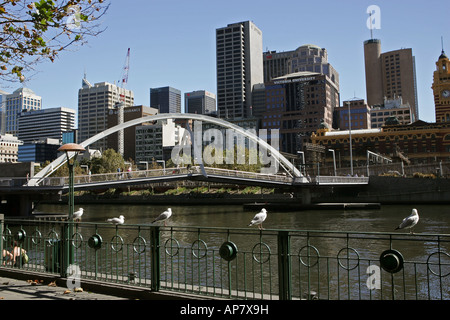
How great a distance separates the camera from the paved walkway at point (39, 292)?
8.46 meters

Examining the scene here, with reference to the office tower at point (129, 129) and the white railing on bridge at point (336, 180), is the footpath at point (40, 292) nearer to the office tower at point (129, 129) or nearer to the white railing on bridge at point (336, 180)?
the white railing on bridge at point (336, 180)

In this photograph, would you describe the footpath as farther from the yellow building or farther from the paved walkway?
the yellow building

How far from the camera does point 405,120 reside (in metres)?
168

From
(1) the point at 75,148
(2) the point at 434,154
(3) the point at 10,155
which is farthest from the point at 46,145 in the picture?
(1) the point at 75,148

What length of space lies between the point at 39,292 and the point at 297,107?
15526 centimetres

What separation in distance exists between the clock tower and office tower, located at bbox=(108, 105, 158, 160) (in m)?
111

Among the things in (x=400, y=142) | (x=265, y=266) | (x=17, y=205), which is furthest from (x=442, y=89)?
(x=265, y=266)

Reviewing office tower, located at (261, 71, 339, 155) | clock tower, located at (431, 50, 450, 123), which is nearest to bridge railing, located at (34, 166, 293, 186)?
clock tower, located at (431, 50, 450, 123)

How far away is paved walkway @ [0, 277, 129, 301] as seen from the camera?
8461mm

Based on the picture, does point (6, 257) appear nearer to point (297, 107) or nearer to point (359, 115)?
point (297, 107)

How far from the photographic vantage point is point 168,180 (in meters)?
51.5

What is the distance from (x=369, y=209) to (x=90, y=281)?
46395mm

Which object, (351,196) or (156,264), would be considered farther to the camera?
(351,196)
